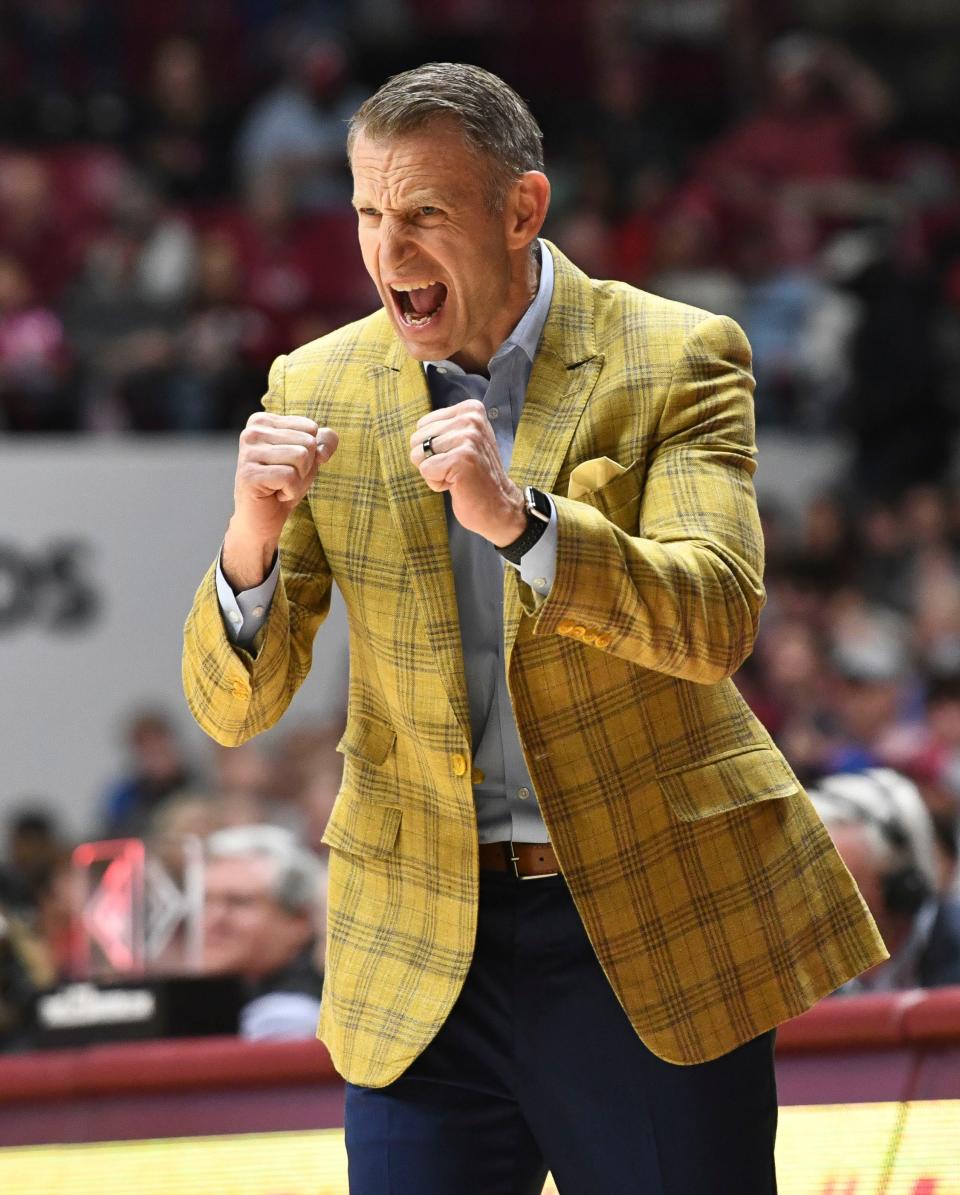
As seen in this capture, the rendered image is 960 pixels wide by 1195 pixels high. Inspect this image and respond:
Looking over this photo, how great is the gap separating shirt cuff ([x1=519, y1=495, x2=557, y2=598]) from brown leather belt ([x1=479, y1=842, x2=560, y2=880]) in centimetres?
37

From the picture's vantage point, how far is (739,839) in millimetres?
2297

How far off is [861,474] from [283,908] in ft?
15.6

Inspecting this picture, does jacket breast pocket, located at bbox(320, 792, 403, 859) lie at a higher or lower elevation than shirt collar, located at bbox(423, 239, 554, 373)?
lower

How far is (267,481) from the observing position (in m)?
2.15

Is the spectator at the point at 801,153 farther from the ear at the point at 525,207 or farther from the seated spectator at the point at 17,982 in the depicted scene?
the ear at the point at 525,207

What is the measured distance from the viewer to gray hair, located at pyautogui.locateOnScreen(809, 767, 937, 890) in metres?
4.46

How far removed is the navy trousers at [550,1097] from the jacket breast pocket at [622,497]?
395 millimetres

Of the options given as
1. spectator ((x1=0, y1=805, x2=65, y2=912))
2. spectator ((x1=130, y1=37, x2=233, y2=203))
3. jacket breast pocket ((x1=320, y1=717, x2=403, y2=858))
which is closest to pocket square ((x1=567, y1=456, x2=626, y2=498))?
jacket breast pocket ((x1=320, y1=717, x2=403, y2=858))

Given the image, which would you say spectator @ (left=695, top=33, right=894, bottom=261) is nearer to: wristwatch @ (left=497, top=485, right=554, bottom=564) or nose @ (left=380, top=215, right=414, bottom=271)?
nose @ (left=380, top=215, right=414, bottom=271)

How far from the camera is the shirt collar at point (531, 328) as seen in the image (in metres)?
2.37

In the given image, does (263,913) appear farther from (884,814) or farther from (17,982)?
(884,814)

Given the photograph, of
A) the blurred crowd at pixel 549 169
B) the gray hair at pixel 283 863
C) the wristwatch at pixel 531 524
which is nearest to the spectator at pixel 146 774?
the blurred crowd at pixel 549 169

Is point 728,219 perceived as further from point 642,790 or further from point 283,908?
point 642,790

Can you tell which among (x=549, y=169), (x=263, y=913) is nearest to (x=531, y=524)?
(x=263, y=913)
